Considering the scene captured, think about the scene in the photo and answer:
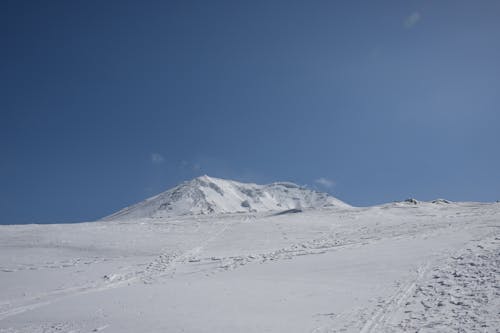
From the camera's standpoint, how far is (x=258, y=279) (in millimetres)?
14438

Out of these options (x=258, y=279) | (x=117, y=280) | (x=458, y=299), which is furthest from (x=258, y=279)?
(x=458, y=299)

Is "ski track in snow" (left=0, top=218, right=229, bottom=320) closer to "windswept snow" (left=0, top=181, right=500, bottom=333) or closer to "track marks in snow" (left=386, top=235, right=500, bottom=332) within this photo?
"windswept snow" (left=0, top=181, right=500, bottom=333)

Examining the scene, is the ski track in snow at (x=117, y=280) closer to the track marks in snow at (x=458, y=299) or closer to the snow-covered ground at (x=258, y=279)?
the snow-covered ground at (x=258, y=279)

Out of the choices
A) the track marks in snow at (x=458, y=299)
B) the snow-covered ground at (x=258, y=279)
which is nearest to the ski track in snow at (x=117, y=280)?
the snow-covered ground at (x=258, y=279)

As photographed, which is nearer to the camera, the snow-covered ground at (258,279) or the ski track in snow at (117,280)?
the snow-covered ground at (258,279)

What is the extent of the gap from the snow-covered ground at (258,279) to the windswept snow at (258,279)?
5 cm

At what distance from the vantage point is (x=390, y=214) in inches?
1389

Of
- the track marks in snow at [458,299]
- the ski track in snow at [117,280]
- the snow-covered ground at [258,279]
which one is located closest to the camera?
the track marks in snow at [458,299]

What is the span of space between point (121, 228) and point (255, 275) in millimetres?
18830

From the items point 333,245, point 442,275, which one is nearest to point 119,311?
point 442,275

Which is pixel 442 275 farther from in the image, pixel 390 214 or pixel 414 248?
pixel 390 214

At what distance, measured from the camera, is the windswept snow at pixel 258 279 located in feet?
30.8

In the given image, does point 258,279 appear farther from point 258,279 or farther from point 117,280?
point 117,280

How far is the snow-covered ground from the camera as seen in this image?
370 inches
